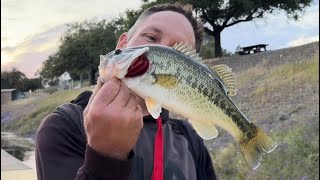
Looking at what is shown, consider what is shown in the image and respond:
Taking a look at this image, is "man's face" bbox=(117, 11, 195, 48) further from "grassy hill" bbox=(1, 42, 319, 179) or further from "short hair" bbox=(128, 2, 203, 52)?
"grassy hill" bbox=(1, 42, 319, 179)

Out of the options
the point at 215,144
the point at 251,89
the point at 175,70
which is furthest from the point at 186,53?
the point at 251,89

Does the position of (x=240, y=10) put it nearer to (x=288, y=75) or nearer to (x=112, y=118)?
(x=288, y=75)

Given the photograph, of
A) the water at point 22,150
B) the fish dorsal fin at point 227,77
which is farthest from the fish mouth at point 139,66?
the water at point 22,150

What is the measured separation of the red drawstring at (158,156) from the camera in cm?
199

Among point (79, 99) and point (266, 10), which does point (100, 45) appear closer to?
point (266, 10)

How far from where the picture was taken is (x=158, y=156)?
2033 millimetres

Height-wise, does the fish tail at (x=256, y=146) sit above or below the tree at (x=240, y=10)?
below

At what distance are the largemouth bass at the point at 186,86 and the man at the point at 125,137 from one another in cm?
5

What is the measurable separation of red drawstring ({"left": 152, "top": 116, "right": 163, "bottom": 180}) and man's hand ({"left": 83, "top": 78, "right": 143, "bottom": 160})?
1.47 feet

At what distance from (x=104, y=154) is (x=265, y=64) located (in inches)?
728

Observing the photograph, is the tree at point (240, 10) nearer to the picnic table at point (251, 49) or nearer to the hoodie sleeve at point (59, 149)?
the picnic table at point (251, 49)

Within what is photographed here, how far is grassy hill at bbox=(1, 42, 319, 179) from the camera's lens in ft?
25.8

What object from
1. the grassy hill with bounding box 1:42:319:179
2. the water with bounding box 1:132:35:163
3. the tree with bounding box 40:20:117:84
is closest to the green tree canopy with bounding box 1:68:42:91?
the tree with bounding box 40:20:117:84

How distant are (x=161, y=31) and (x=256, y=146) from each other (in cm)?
57
